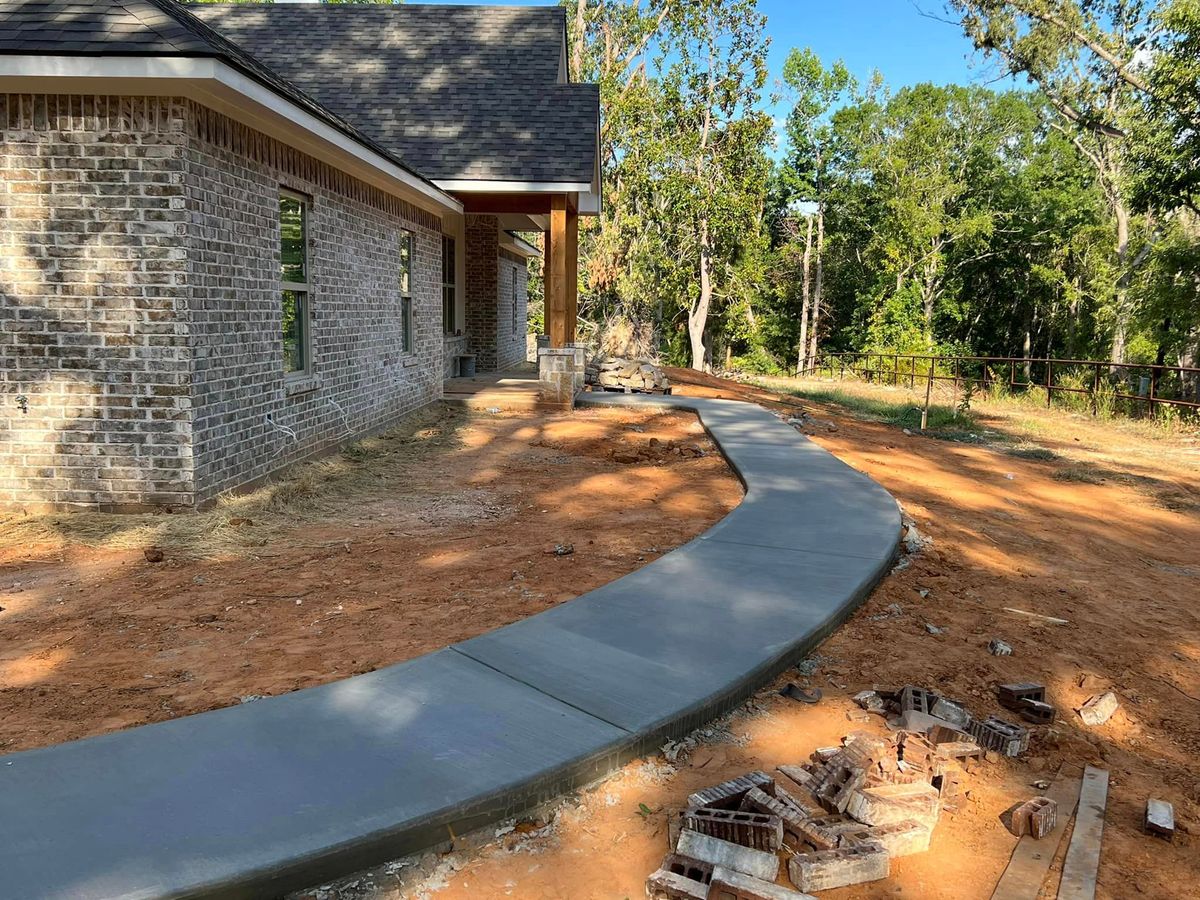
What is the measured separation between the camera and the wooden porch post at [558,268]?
14.0 m

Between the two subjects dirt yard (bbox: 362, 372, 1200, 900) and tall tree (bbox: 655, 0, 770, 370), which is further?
tall tree (bbox: 655, 0, 770, 370)

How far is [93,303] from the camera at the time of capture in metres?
6.50

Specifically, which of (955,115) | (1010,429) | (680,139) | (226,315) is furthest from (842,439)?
(955,115)

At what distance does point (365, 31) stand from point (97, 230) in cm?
1316

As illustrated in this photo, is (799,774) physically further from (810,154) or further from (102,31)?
(810,154)

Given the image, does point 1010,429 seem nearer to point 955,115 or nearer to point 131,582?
point 131,582

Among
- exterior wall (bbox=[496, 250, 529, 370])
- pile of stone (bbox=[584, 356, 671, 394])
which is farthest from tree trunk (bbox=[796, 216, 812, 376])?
pile of stone (bbox=[584, 356, 671, 394])

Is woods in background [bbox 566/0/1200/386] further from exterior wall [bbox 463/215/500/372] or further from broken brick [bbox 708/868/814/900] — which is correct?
broken brick [bbox 708/868/814/900]

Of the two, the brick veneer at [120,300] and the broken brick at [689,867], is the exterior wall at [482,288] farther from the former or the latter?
the broken brick at [689,867]

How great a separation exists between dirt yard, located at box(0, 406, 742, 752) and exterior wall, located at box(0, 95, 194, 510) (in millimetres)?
437

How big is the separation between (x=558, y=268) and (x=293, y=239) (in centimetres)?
604

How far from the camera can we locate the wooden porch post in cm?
1396

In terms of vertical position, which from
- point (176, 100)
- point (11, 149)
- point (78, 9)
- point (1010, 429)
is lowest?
point (1010, 429)

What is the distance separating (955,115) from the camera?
139ft
